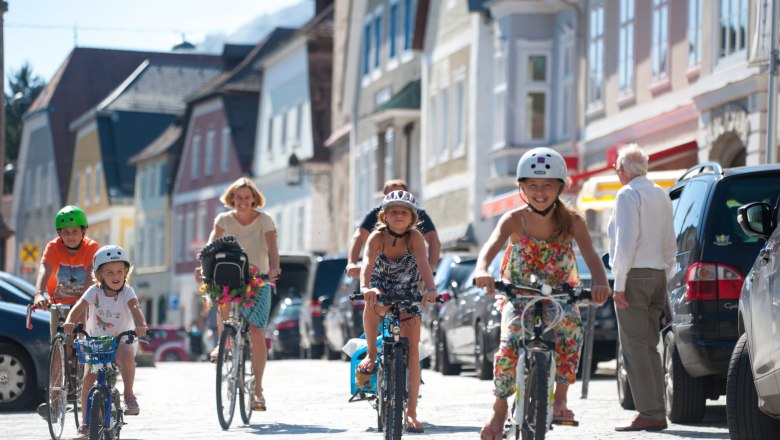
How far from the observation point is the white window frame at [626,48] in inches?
1292

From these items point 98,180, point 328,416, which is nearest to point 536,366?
point 328,416

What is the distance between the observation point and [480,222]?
42344 millimetres

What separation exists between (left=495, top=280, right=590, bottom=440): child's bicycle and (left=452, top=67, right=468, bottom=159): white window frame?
3376 cm

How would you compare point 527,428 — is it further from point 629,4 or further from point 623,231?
point 629,4

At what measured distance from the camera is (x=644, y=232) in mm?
13258

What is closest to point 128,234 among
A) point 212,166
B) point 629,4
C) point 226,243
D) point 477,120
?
point 212,166

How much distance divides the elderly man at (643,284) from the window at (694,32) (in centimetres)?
1611

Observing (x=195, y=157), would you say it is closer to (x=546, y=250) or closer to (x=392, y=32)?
(x=392, y=32)

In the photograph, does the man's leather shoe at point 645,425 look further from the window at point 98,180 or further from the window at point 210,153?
the window at point 98,180

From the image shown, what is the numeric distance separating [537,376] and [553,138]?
29.5 m

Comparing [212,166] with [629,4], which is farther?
[212,166]

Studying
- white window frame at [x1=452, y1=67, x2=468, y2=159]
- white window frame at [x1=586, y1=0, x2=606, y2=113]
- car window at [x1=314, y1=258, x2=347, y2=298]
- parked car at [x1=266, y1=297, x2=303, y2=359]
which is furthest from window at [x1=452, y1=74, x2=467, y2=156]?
white window frame at [x1=586, y1=0, x2=606, y2=113]

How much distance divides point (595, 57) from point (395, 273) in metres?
23.5

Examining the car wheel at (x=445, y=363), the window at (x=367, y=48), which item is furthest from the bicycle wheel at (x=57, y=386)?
the window at (x=367, y=48)
